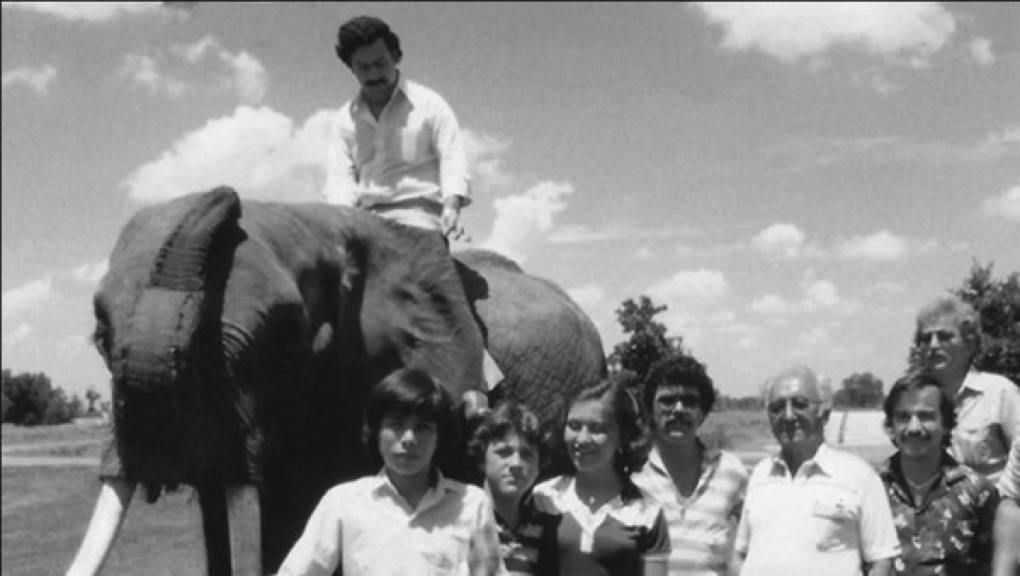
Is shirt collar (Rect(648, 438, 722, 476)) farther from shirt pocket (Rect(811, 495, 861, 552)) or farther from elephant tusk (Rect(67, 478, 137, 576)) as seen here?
elephant tusk (Rect(67, 478, 137, 576))

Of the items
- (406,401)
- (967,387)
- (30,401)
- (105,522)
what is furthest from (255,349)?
(30,401)

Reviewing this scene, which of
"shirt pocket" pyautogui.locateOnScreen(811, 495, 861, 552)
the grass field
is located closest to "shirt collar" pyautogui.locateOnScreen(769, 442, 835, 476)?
"shirt pocket" pyautogui.locateOnScreen(811, 495, 861, 552)

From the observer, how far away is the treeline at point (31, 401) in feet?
335

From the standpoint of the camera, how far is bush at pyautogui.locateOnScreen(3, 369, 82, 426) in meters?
102

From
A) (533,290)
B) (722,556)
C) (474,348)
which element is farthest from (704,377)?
(533,290)

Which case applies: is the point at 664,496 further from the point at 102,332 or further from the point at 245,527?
the point at 102,332

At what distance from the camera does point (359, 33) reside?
6180 millimetres

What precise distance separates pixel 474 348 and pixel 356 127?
1.27 meters

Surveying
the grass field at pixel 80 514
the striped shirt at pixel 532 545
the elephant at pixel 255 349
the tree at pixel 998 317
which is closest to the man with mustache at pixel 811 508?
the striped shirt at pixel 532 545

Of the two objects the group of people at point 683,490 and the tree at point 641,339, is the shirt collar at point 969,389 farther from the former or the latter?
the tree at point 641,339

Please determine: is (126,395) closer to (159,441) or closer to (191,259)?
(159,441)

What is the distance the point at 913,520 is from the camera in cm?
526

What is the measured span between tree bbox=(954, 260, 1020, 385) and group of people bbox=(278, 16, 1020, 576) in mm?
18682

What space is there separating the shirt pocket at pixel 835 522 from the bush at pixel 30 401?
340ft
